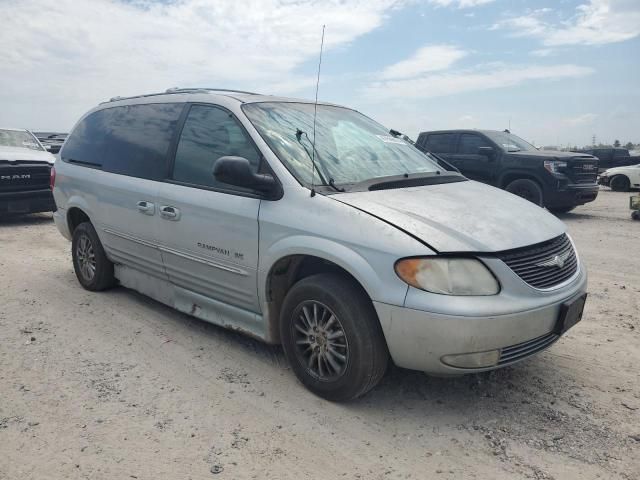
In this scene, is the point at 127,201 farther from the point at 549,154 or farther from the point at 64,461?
the point at 549,154

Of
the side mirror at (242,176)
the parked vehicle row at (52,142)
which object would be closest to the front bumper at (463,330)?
the side mirror at (242,176)

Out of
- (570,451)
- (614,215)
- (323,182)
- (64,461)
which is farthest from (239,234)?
(614,215)

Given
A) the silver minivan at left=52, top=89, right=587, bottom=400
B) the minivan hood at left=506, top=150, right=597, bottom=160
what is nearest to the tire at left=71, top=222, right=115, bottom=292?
the silver minivan at left=52, top=89, right=587, bottom=400

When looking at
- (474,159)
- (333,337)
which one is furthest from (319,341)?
(474,159)

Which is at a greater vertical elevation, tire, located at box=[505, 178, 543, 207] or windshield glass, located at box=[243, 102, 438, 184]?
windshield glass, located at box=[243, 102, 438, 184]

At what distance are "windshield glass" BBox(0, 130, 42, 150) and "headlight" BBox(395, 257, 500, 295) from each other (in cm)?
977

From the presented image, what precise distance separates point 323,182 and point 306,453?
1538mm

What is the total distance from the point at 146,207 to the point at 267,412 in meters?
1.96

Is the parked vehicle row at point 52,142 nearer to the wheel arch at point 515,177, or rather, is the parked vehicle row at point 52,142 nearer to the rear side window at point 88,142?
the rear side window at point 88,142

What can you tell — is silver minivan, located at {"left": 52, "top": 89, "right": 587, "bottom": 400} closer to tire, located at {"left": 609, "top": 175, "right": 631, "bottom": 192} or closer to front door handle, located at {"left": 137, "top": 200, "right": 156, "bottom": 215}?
front door handle, located at {"left": 137, "top": 200, "right": 156, "bottom": 215}

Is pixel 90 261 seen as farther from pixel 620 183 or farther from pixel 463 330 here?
pixel 620 183

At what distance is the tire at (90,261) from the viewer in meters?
4.96

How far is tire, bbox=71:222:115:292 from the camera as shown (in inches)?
195

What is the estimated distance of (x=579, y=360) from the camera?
3.67 m
